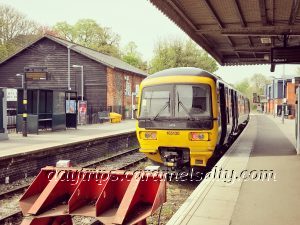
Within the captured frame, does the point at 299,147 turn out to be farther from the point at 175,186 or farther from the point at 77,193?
the point at 77,193

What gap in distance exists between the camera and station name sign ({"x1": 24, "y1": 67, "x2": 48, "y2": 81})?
34062 mm

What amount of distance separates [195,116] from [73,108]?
13.7 metres

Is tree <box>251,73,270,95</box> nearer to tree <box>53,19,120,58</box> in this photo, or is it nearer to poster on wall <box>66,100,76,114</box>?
tree <box>53,19,120,58</box>

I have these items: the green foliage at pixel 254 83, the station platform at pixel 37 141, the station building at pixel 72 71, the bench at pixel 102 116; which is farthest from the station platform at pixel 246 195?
the green foliage at pixel 254 83

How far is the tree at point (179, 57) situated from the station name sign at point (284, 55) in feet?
151

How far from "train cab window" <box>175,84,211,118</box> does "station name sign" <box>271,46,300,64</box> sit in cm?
260

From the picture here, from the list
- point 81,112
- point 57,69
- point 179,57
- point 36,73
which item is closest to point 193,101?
point 81,112

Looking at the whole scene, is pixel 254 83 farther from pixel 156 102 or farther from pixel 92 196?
pixel 92 196

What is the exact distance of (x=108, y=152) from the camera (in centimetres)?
1728

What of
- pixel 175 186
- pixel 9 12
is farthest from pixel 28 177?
pixel 9 12

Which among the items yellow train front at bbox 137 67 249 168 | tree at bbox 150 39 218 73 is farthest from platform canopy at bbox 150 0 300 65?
tree at bbox 150 39 218 73

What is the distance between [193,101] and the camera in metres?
9.81

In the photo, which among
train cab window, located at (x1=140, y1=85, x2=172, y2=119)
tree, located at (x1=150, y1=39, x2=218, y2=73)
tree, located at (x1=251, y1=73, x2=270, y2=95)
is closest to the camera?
train cab window, located at (x1=140, y1=85, x2=172, y2=119)

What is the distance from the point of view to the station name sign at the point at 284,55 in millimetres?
10688
